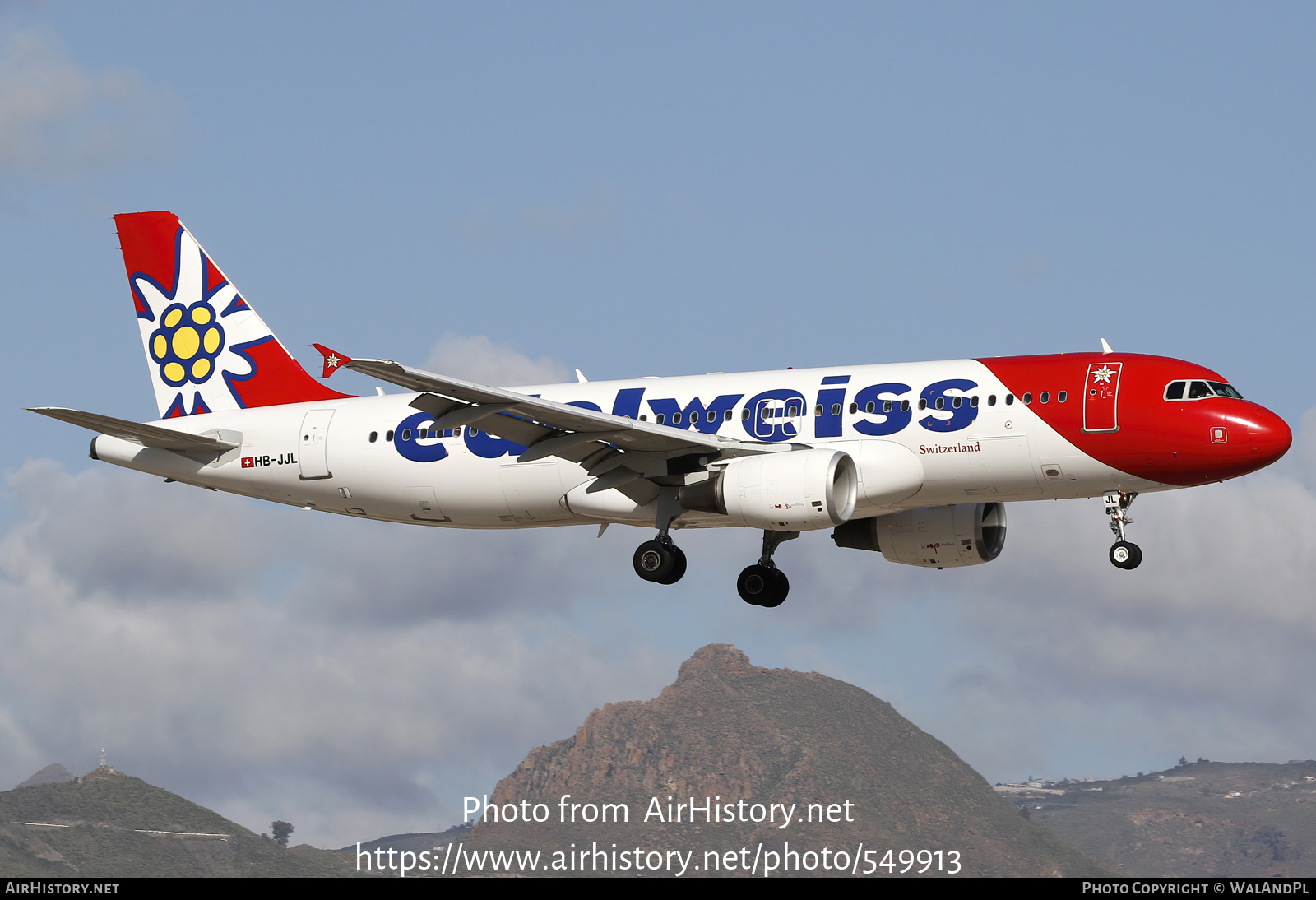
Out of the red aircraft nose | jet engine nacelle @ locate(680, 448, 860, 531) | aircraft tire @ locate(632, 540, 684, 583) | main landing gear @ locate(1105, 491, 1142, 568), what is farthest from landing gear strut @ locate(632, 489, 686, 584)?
Result: the red aircraft nose

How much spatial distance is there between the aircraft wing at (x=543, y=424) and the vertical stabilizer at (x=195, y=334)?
33.2 feet

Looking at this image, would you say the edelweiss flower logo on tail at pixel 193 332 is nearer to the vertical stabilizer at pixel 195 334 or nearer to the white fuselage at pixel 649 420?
the vertical stabilizer at pixel 195 334

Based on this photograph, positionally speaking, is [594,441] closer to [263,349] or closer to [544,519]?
[544,519]

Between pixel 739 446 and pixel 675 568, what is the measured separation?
13.2 feet

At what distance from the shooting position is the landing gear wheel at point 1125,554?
1487 inches

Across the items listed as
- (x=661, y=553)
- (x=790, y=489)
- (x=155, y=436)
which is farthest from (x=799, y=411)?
(x=155, y=436)

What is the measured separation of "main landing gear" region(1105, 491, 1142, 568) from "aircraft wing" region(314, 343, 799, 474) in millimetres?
7655

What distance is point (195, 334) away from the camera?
48562 millimetres

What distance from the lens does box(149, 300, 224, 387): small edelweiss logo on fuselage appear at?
157 feet

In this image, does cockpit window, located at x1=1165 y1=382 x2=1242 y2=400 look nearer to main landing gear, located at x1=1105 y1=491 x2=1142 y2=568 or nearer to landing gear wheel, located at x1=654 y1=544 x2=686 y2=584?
main landing gear, located at x1=1105 y1=491 x2=1142 y2=568

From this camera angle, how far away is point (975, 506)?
141 ft

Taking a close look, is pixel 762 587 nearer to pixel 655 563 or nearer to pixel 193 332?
pixel 655 563
